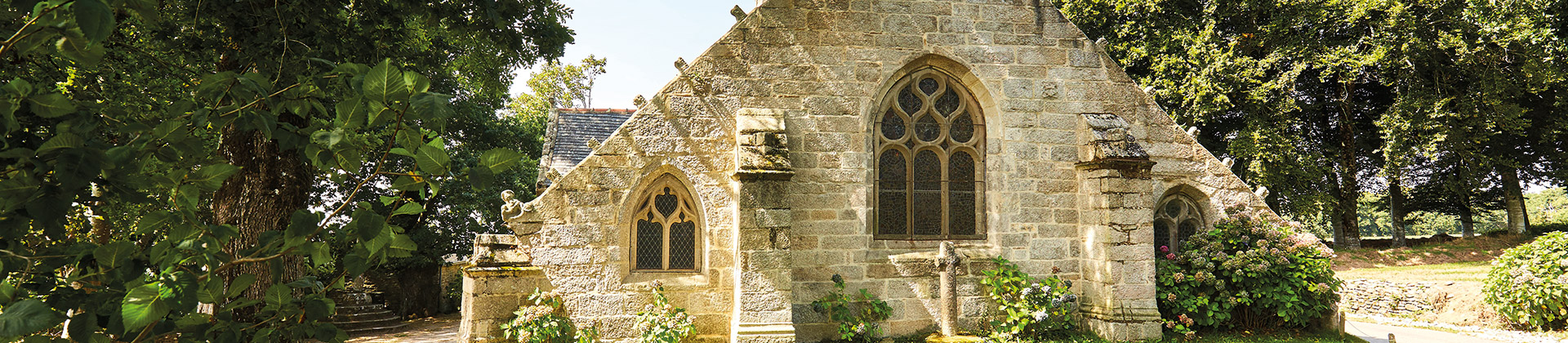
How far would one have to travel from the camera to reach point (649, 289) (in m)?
8.19

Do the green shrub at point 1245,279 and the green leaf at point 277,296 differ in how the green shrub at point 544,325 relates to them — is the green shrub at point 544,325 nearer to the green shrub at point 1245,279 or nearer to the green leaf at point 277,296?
the green leaf at point 277,296

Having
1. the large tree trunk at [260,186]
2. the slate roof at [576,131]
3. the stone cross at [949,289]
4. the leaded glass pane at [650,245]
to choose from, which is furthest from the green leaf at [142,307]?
the slate roof at [576,131]

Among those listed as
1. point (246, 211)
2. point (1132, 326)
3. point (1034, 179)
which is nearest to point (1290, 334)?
point (1132, 326)

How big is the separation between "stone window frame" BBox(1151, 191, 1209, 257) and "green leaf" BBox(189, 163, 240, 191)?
9993 millimetres

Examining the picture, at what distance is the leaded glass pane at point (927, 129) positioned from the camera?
A: 9141mm

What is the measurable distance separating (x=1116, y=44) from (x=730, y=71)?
51.9ft

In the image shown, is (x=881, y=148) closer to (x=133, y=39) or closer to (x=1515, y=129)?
(x=133, y=39)

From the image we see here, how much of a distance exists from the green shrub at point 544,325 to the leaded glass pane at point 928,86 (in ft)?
16.1

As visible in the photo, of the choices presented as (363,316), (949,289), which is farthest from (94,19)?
(363,316)

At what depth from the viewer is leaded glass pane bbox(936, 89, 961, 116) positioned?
9.17 meters

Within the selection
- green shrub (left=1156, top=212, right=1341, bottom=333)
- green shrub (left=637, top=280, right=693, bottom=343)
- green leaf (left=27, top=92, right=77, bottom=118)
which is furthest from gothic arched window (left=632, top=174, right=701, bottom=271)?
green leaf (left=27, top=92, right=77, bottom=118)

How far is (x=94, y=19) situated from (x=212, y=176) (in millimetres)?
708

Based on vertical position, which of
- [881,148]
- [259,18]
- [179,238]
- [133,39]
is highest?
[133,39]

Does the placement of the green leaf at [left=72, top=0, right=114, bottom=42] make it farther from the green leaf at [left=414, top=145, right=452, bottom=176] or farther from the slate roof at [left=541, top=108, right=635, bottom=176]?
the slate roof at [left=541, top=108, right=635, bottom=176]
